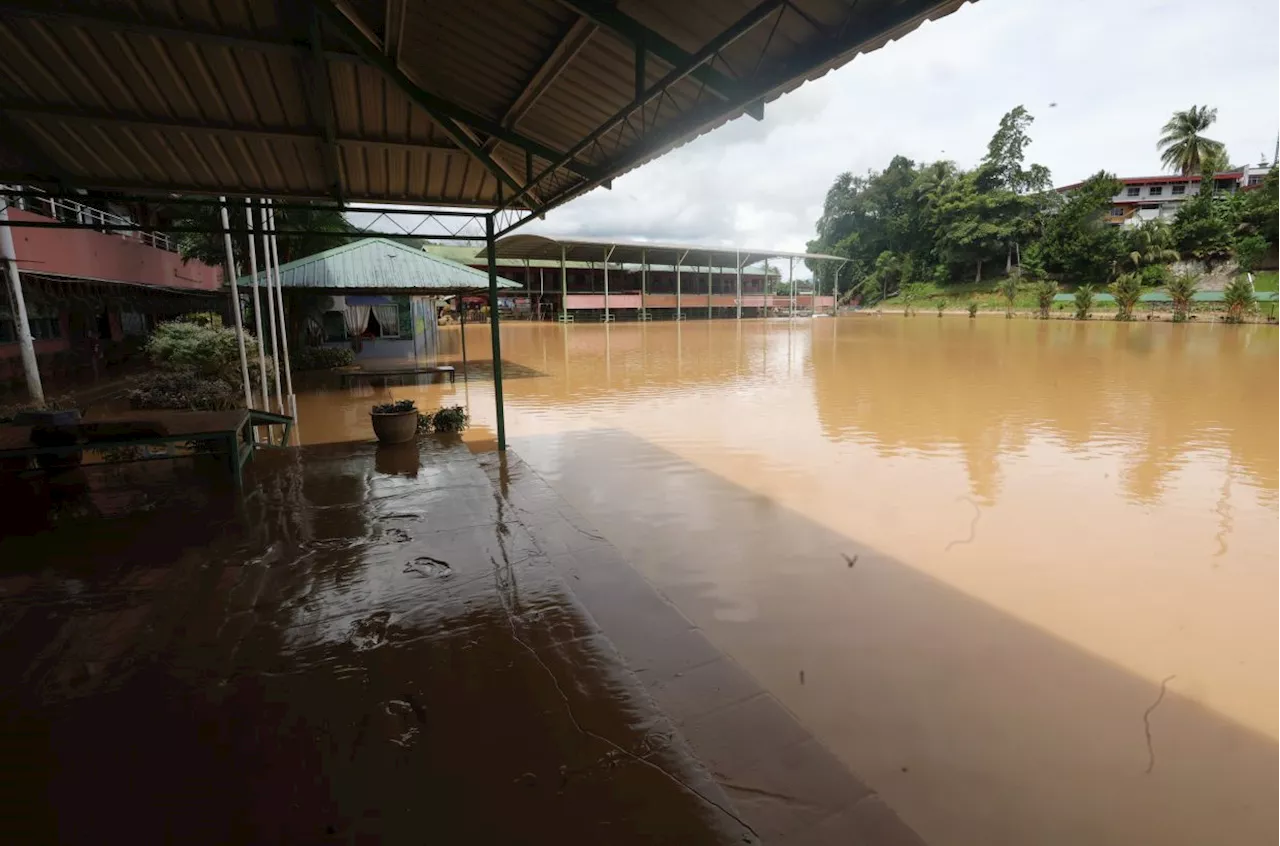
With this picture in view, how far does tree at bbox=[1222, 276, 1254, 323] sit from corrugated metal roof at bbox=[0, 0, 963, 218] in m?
41.7

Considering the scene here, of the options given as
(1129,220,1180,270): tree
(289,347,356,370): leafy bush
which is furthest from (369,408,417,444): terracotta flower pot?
(1129,220,1180,270): tree

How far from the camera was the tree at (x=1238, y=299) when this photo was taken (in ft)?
107

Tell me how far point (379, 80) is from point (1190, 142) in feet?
234

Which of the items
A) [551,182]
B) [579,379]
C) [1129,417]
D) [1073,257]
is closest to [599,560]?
[551,182]

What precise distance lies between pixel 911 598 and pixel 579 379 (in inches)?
505

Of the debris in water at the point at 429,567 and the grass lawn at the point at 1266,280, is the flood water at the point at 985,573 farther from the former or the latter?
the grass lawn at the point at 1266,280

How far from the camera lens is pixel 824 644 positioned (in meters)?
4.02

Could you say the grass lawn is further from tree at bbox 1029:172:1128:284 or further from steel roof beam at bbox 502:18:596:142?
steel roof beam at bbox 502:18:596:142

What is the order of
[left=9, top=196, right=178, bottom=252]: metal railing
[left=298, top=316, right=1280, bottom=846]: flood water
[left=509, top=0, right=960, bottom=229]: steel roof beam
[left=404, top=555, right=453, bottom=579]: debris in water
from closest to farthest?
1. [left=298, top=316, right=1280, bottom=846]: flood water
2. [left=509, top=0, right=960, bottom=229]: steel roof beam
3. [left=404, top=555, right=453, bottom=579]: debris in water
4. [left=9, top=196, right=178, bottom=252]: metal railing

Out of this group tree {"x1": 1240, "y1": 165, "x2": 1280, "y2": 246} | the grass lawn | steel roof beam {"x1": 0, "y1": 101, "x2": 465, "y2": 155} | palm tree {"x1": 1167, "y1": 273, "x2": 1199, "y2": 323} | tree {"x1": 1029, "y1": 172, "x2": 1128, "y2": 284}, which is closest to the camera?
steel roof beam {"x1": 0, "y1": 101, "x2": 465, "y2": 155}

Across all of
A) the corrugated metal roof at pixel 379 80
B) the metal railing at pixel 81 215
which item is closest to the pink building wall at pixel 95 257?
the metal railing at pixel 81 215

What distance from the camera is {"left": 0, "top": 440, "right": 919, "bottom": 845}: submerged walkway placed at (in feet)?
6.99

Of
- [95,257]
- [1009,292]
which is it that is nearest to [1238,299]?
[1009,292]

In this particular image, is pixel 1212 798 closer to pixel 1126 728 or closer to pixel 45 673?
pixel 1126 728
